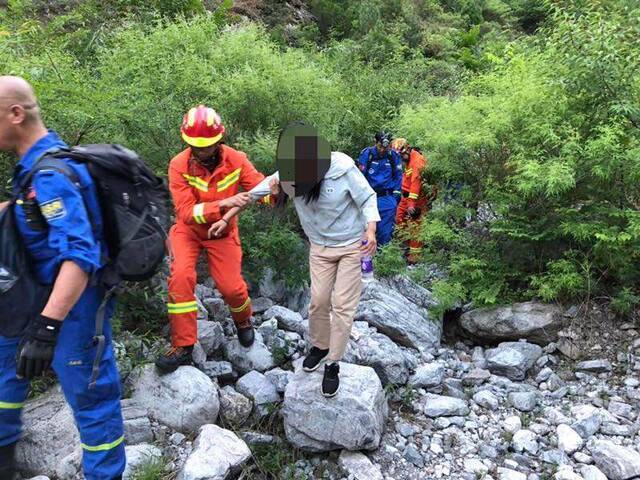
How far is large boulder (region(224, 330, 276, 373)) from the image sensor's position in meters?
4.54

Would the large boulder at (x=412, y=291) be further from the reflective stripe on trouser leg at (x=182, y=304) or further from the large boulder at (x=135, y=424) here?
the large boulder at (x=135, y=424)

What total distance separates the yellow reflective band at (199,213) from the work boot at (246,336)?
1068mm

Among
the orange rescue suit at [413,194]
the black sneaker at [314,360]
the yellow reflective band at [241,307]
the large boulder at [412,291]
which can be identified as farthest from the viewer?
the orange rescue suit at [413,194]

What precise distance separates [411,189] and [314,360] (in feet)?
14.7

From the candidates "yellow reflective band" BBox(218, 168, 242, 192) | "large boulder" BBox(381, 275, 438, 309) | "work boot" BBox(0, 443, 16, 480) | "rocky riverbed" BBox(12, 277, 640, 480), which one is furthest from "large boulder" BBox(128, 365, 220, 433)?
"large boulder" BBox(381, 275, 438, 309)

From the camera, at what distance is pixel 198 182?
4.11m

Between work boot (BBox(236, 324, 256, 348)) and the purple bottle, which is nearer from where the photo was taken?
work boot (BBox(236, 324, 256, 348))

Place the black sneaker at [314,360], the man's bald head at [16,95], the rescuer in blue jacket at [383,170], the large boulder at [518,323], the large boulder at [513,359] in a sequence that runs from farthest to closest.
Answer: the rescuer in blue jacket at [383,170] → the large boulder at [518,323] → the large boulder at [513,359] → the black sneaker at [314,360] → the man's bald head at [16,95]

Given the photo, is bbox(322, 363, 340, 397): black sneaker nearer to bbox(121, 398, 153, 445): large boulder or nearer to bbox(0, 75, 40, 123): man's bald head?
bbox(121, 398, 153, 445): large boulder

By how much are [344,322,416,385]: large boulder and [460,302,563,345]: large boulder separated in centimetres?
131

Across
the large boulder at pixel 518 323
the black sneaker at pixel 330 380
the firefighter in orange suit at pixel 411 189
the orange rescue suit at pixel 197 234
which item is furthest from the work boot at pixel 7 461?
the firefighter in orange suit at pixel 411 189

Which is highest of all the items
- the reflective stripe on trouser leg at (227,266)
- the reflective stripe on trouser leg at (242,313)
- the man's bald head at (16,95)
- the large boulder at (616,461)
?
the man's bald head at (16,95)

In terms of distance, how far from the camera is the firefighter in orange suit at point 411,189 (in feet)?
25.8

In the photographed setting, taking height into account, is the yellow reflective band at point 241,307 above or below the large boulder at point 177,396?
above
